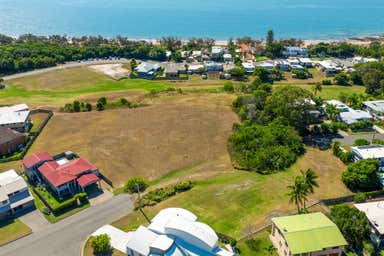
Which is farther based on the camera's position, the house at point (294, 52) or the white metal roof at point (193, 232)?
A: the house at point (294, 52)

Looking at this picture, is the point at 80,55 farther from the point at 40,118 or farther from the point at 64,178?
the point at 64,178

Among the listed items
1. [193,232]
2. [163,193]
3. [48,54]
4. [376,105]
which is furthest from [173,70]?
[193,232]

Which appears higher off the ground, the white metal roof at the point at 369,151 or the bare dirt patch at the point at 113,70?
the bare dirt patch at the point at 113,70

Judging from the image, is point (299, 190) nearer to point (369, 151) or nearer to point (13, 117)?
point (369, 151)

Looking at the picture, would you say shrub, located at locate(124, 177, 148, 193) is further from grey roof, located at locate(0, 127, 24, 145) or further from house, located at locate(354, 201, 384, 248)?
house, located at locate(354, 201, 384, 248)

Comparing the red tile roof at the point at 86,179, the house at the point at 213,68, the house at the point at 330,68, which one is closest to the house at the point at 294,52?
the house at the point at 330,68

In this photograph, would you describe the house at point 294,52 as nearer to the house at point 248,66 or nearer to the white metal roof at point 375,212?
the house at point 248,66
